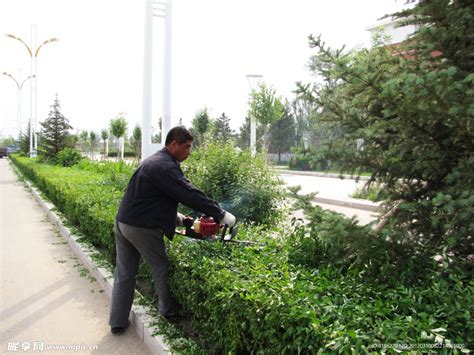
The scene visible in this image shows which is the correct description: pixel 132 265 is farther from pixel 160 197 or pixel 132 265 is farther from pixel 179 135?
pixel 179 135

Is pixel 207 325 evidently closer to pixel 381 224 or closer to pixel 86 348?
pixel 86 348

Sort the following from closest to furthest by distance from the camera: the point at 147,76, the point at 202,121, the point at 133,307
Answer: the point at 133,307, the point at 147,76, the point at 202,121

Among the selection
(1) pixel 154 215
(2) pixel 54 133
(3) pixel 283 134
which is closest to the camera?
(1) pixel 154 215

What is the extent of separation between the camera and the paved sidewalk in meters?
4.11

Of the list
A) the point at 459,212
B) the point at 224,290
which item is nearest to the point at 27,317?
the point at 224,290

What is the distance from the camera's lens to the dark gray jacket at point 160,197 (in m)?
3.79

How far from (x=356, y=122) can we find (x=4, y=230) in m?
8.88

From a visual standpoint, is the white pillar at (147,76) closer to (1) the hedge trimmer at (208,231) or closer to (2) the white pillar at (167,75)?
(2) the white pillar at (167,75)

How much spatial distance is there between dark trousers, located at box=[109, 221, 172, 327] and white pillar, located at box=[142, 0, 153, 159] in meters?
6.36

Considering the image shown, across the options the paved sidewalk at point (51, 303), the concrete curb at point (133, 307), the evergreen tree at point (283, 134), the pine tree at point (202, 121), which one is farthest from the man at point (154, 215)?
the evergreen tree at point (283, 134)

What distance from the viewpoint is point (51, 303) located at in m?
5.18

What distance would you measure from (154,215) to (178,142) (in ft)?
2.26

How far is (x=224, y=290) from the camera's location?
3.20 meters

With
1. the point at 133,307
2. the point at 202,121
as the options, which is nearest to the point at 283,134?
the point at 202,121
